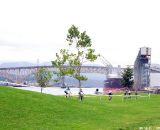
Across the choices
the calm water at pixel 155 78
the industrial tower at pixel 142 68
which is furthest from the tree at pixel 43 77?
the calm water at pixel 155 78

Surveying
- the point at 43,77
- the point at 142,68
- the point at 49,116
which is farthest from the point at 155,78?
the point at 49,116

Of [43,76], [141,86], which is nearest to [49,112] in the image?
[43,76]

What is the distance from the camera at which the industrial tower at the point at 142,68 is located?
6518 inches

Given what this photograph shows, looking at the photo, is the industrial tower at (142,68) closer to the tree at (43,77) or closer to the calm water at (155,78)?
the calm water at (155,78)

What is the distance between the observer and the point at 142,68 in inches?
6708

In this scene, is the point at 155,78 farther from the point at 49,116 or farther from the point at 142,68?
the point at 49,116

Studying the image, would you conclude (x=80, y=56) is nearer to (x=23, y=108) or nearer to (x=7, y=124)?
(x=23, y=108)

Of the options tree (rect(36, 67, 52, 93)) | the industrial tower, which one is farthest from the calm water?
tree (rect(36, 67, 52, 93))

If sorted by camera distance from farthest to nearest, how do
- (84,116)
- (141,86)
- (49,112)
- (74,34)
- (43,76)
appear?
1. (141,86)
2. (43,76)
3. (74,34)
4. (84,116)
5. (49,112)

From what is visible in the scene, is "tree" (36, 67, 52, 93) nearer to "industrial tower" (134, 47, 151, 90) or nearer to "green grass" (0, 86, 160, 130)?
"industrial tower" (134, 47, 151, 90)

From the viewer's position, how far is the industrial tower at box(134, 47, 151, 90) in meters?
166

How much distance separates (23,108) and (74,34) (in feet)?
139

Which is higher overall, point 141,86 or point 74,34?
point 74,34

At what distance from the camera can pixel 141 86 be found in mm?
172250
